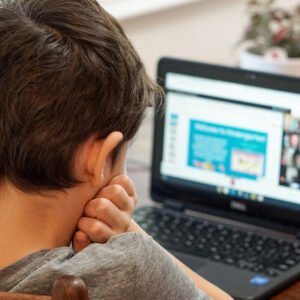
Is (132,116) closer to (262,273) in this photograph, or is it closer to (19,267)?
(19,267)

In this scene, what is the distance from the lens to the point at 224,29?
147 inches

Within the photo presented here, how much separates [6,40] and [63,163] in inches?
6.3

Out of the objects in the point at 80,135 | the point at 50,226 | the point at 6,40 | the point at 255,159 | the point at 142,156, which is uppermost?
the point at 6,40

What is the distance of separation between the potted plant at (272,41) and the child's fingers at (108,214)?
1.00 meters

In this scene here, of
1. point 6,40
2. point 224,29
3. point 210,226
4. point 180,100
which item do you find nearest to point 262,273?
point 210,226

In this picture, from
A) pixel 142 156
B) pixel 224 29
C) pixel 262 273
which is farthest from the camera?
pixel 224 29

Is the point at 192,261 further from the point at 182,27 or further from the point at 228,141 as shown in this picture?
the point at 182,27

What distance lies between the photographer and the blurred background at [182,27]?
3.23 m

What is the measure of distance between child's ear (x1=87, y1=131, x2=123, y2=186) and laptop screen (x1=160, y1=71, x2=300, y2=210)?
693 mm

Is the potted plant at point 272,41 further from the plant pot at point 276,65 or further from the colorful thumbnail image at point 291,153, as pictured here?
the colorful thumbnail image at point 291,153

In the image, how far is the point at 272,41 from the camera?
7.75ft

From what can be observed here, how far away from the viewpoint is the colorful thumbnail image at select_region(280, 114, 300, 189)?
1748mm

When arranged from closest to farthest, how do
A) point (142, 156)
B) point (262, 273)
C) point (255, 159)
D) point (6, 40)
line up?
point (6, 40)
point (262, 273)
point (255, 159)
point (142, 156)

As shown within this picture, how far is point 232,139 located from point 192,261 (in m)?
0.28
